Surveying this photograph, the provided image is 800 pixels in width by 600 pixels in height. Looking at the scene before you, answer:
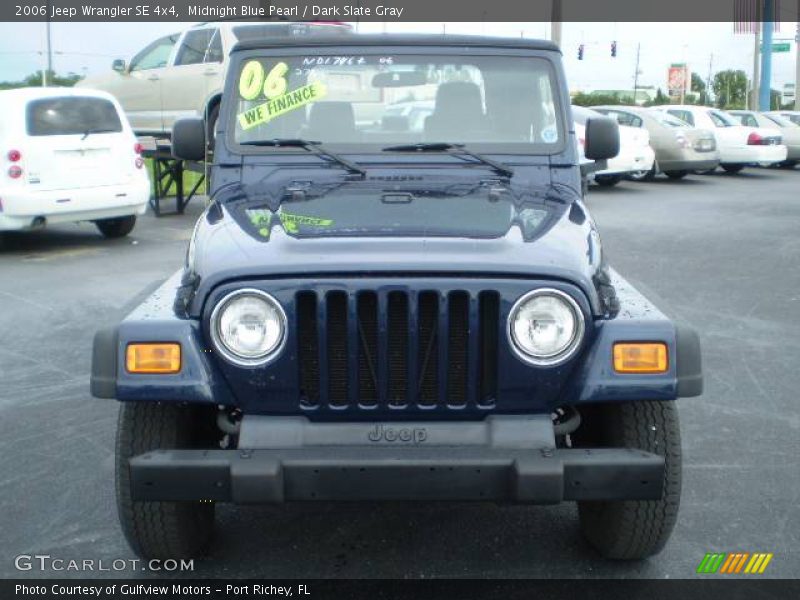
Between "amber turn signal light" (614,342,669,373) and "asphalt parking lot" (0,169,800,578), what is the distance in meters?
0.62

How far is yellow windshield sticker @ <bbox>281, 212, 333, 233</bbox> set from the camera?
3572mm

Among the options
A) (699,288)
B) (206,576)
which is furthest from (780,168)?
(206,576)

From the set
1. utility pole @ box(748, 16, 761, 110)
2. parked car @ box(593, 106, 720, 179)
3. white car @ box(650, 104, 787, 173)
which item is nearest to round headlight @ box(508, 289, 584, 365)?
parked car @ box(593, 106, 720, 179)

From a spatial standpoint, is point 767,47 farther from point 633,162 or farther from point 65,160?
point 65,160

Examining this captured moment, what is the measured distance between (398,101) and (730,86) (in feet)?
305

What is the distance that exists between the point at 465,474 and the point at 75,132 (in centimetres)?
935

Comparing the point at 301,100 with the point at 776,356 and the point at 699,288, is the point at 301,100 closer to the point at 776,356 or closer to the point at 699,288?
the point at 776,356

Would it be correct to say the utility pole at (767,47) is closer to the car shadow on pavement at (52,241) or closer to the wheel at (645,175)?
the wheel at (645,175)

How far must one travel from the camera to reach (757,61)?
43219 mm

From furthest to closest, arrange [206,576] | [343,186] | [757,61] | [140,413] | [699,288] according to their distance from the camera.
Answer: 1. [757,61]
2. [699,288]
3. [343,186]
4. [206,576]
5. [140,413]

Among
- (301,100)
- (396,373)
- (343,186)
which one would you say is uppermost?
(301,100)

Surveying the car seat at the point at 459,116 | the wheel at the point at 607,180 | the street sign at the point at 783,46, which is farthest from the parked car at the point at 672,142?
the street sign at the point at 783,46

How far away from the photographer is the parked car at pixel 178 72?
45.9 feet

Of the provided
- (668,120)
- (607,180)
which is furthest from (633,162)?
(668,120)
